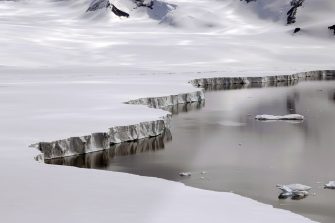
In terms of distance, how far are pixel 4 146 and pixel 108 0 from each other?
10914 cm

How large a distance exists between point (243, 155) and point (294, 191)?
15.6ft

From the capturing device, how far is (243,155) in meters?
18.8

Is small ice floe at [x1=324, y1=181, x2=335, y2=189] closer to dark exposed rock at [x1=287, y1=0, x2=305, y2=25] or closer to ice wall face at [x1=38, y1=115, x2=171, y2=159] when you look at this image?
ice wall face at [x1=38, y1=115, x2=171, y2=159]

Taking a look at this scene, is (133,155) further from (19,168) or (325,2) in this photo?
(325,2)

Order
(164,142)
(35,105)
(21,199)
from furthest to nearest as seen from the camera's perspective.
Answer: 1. (35,105)
2. (164,142)
3. (21,199)

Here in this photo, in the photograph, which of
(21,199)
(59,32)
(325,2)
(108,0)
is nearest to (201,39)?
(59,32)

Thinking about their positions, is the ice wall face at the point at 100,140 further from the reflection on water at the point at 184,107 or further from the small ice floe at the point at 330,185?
the reflection on water at the point at 184,107

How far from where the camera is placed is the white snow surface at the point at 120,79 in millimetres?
10273

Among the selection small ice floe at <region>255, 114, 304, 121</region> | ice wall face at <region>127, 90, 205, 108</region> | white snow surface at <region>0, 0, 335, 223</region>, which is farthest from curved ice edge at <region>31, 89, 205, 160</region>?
small ice floe at <region>255, 114, 304, 121</region>

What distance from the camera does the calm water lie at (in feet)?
48.3

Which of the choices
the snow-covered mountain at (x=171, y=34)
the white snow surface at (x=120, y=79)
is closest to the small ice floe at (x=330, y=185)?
the white snow surface at (x=120, y=79)

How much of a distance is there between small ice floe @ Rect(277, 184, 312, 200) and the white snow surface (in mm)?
2839

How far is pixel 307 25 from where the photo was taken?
92.6 metres

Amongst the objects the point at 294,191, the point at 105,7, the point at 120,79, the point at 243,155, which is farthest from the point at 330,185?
the point at 105,7
